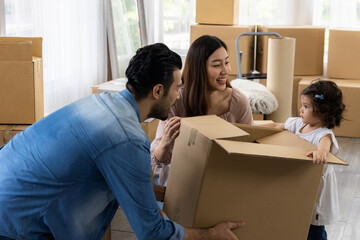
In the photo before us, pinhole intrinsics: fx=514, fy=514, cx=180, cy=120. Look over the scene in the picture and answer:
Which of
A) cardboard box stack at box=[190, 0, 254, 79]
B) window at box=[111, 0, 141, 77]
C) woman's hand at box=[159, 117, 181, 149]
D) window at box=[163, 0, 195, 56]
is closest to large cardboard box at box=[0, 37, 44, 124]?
woman's hand at box=[159, 117, 181, 149]

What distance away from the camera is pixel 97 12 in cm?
460

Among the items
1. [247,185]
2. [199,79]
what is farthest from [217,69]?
[247,185]

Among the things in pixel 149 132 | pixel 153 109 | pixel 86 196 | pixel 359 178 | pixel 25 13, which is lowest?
pixel 359 178

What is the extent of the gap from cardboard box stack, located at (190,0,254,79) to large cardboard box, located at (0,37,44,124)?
212 centimetres

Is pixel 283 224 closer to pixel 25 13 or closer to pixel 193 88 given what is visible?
pixel 193 88

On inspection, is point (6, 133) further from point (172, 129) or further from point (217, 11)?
point (217, 11)

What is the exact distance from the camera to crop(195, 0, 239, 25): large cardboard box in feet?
14.9

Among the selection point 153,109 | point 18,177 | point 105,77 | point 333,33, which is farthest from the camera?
point 105,77

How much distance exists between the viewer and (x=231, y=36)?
4543mm

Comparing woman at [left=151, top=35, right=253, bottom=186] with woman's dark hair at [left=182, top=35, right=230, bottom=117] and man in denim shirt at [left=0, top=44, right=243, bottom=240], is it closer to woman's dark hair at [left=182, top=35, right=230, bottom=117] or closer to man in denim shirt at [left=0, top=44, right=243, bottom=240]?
woman's dark hair at [left=182, top=35, right=230, bottom=117]

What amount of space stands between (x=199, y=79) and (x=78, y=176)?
0.79m

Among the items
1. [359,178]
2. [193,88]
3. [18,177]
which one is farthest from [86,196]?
[359,178]

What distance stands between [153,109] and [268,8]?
12.4 feet

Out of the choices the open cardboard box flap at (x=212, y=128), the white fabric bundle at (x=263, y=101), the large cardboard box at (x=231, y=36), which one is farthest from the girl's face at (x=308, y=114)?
the large cardboard box at (x=231, y=36)
